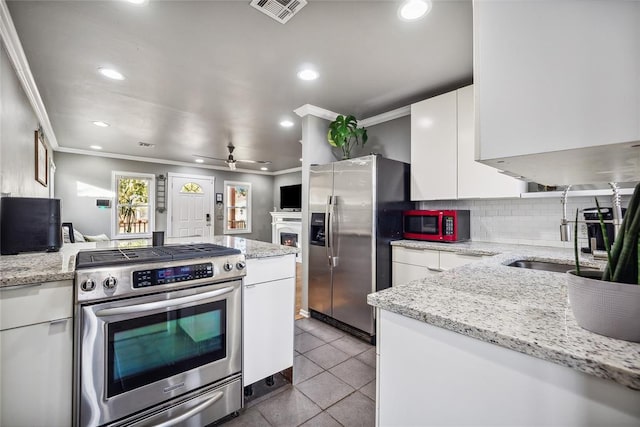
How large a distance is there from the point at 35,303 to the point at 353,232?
2.24m

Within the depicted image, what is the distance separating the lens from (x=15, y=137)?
2252mm

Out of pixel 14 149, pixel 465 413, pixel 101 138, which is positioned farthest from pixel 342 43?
pixel 101 138

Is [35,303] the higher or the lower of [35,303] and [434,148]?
the lower

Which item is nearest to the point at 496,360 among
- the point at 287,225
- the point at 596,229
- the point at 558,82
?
the point at 558,82

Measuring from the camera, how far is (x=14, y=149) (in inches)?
87.4

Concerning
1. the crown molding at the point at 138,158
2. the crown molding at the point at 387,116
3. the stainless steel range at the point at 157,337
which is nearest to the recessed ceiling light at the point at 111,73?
the stainless steel range at the point at 157,337

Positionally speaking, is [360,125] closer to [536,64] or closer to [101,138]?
[536,64]

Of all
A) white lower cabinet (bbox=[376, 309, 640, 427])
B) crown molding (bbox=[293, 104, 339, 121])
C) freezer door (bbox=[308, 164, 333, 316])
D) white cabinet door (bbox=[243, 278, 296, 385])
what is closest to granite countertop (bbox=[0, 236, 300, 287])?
white cabinet door (bbox=[243, 278, 296, 385])

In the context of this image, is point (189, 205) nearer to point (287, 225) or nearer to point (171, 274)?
point (287, 225)

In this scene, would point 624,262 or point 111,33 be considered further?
Answer: point 111,33

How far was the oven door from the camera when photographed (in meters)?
1.25

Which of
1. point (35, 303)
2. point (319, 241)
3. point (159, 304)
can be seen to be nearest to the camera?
point (35, 303)

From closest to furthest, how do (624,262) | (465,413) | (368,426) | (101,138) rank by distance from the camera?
(624,262) → (465,413) → (368,426) → (101,138)

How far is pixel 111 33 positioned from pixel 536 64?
250 centimetres
